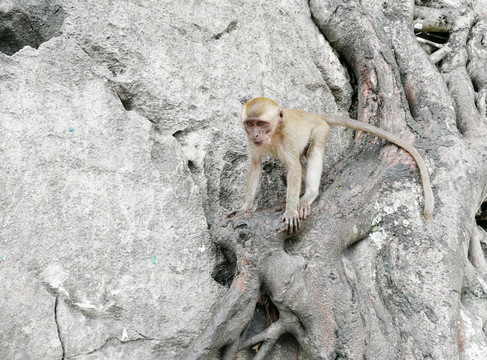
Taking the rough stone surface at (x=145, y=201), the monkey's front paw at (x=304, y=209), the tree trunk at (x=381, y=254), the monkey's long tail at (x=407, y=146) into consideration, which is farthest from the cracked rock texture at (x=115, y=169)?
the monkey's long tail at (x=407, y=146)

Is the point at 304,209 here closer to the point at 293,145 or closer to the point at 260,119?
the point at 293,145

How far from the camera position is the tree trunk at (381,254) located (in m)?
2.50

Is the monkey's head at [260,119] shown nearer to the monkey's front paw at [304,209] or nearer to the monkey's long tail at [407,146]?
the monkey's front paw at [304,209]

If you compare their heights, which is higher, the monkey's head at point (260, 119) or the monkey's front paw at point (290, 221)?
the monkey's head at point (260, 119)

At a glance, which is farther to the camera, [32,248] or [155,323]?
[155,323]

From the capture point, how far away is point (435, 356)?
7.98 feet

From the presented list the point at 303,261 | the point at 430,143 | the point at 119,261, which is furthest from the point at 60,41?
the point at 430,143

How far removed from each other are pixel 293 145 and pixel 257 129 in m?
0.36

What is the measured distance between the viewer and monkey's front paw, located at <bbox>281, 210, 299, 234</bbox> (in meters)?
2.66

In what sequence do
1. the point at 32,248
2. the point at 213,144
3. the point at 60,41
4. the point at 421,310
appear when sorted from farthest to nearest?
the point at 213,144 < the point at 60,41 < the point at 421,310 < the point at 32,248

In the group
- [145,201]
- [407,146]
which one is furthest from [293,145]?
[145,201]

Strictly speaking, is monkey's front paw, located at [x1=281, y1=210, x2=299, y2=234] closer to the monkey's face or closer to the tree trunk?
the tree trunk

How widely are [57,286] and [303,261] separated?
1423 mm

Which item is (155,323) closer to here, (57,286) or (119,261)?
(119,261)
